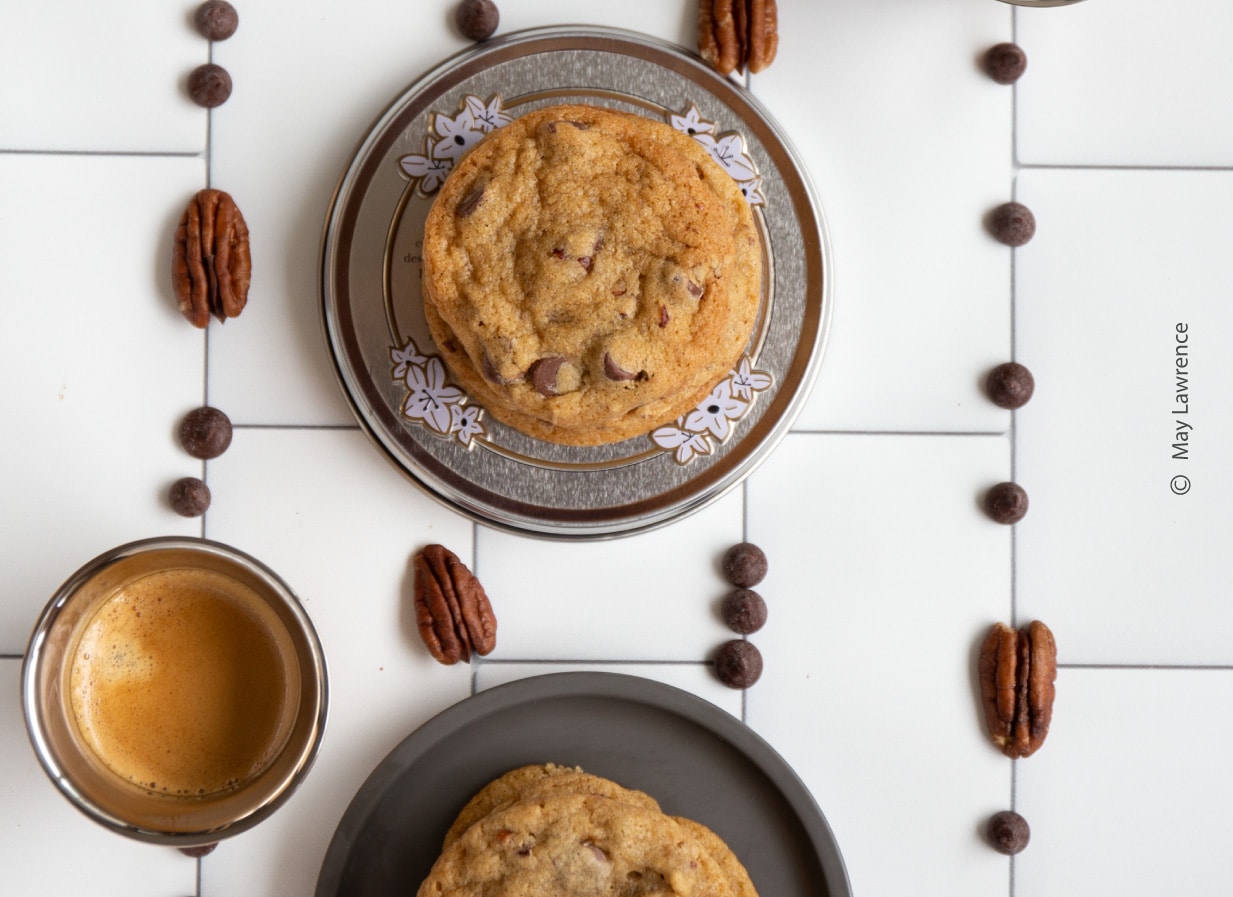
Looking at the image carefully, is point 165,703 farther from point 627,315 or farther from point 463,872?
point 627,315

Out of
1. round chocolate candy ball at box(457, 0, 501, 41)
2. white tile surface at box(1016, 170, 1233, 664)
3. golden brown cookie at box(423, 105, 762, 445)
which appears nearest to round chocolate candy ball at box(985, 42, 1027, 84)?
white tile surface at box(1016, 170, 1233, 664)

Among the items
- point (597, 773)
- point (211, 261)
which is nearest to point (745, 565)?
point (597, 773)

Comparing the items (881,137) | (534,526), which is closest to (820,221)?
(881,137)

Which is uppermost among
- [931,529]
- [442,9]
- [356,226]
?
[442,9]

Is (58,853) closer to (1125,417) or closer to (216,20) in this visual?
(216,20)

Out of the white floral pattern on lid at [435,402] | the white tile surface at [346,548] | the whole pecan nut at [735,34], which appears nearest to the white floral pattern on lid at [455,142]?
the whole pecan nut at [735,34]

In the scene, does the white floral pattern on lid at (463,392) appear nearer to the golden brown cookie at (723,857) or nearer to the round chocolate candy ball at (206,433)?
the round chocolate candy ball at (206,433)
